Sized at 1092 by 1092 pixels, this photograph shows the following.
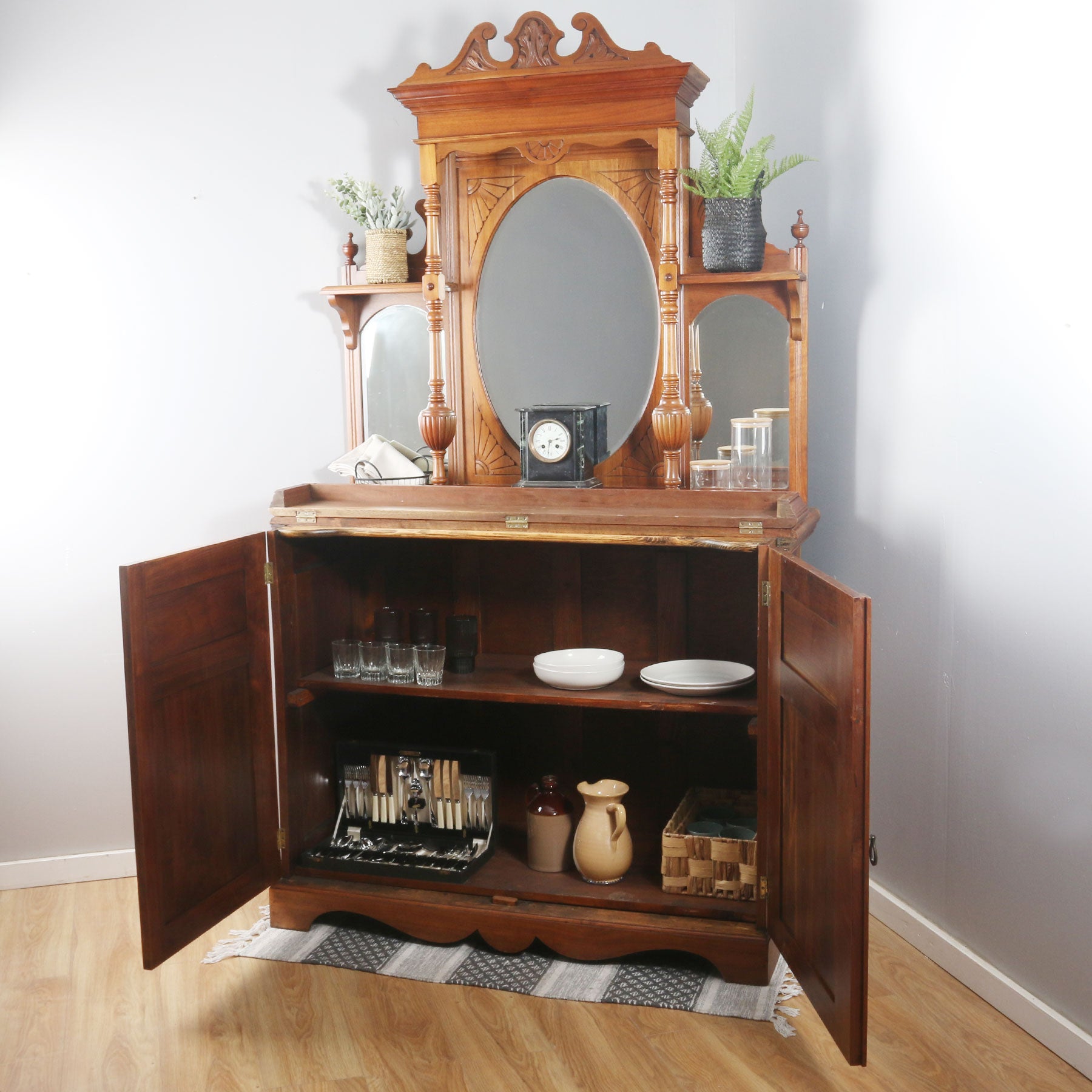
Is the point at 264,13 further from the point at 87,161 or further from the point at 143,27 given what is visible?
the point at 87,161

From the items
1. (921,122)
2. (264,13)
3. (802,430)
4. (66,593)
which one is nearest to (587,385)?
(802,430)

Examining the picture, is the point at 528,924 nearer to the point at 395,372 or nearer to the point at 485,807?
the point at 485,807

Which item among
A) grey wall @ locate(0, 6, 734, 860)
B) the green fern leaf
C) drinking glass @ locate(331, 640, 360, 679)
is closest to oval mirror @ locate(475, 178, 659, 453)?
the green fern leaf

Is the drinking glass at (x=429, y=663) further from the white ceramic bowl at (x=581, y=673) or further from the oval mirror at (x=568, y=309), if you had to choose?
the oval mirror at (x=568, y=309)

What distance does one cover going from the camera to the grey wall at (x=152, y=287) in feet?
10.2

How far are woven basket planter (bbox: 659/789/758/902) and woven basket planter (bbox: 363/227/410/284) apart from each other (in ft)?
5.43

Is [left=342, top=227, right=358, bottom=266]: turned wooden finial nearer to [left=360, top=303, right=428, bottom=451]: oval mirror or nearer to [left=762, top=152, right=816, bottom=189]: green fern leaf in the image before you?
[left=360, top=303, right=428, bottom=451]: oval mirror

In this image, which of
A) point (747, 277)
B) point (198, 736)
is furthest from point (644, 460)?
point (198, 736)

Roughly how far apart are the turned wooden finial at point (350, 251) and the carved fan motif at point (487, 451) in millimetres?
565

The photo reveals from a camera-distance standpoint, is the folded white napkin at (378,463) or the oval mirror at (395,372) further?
the oval mirror at (395,372)

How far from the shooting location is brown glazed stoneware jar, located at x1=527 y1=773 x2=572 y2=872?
9.51ft

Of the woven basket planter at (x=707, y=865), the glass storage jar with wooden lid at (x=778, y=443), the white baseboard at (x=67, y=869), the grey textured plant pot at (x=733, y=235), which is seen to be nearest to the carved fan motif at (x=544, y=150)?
the grey textured plant pot at (x=733, y=235)

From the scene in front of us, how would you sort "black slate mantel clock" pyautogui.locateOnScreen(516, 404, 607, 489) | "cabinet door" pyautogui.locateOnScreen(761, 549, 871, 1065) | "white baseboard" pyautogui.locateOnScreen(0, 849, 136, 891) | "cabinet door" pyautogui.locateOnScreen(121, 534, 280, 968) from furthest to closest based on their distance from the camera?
"white baseboard" pyautogui.locateOnScreen(0, 849, 136, 891) → "black slate mantel clock" pyautogui.locateOnScreen(516, 404, 607, 489) → "cabinet door" pyautogui.locateOnScreen(121, 534, 280, 968) → "cabinet door" pyautogui.locateOnScreen(761, 549, 871, 1065)

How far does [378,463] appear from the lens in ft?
9.82
